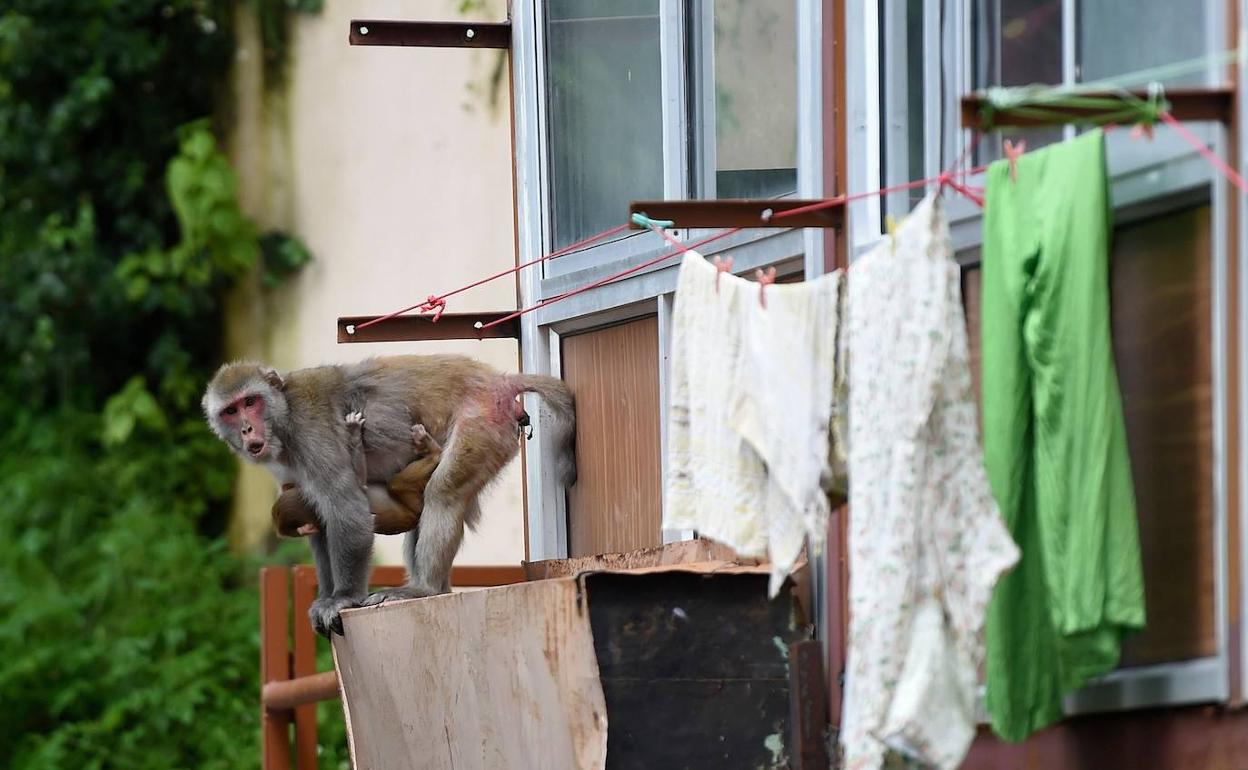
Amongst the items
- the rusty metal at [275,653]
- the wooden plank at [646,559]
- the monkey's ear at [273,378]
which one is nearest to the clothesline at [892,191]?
the monkey's ear at [273,378]

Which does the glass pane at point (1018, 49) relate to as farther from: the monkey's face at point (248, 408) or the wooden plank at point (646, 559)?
the monkey's face at point (248, 408)

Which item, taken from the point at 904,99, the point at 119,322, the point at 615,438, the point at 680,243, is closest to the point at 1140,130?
the point at 904,99

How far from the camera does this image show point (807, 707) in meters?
5.11

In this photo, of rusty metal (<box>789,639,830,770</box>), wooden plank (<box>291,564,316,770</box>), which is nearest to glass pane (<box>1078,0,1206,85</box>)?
rusty metal (<box>789,639,830,770</box>)

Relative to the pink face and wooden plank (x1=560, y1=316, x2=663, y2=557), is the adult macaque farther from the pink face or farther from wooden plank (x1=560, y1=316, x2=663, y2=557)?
wooden plank (x1=560, y1=316, x2=663, y2=557)

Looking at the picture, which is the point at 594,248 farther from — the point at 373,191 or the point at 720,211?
the point at 373,191

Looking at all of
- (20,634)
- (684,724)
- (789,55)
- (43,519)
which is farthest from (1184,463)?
(43,519)

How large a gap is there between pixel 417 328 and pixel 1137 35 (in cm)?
365

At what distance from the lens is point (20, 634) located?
12.2 m

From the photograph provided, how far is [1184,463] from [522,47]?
175 inches

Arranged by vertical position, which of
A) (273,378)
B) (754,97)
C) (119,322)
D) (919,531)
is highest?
(754,97)

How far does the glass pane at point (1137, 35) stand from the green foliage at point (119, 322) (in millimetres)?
9272

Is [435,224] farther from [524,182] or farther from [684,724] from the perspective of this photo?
[684,724]

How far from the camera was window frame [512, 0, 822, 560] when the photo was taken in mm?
5625
